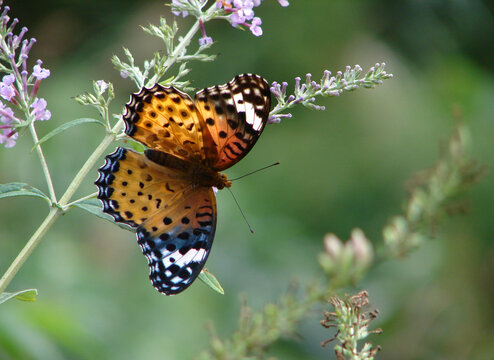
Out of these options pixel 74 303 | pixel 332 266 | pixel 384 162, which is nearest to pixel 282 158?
pixel 384 162

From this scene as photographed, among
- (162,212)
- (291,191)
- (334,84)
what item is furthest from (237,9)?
(291,191)

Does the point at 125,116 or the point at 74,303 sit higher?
the point at 125,116

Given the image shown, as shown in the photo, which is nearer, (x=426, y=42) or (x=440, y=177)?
(x=440, y=177)

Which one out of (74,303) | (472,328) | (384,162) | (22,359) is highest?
(384,162)

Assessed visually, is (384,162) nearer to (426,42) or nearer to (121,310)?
(426,42)

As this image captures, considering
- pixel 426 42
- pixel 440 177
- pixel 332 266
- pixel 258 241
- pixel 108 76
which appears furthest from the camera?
pixel 108 76

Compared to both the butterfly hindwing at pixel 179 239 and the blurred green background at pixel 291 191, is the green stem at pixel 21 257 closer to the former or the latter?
the butterfly hindwing at pixel 179 239

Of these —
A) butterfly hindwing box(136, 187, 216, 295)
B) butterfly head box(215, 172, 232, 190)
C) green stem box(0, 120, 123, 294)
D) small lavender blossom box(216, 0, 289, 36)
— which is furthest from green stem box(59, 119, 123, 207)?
butterfly head box(215, 172, 232, 190)
